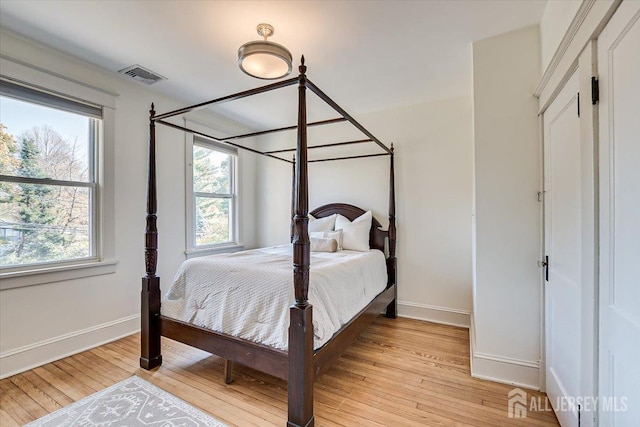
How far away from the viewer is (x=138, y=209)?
3.03 m

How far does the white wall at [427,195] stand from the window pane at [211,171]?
1.72 meters

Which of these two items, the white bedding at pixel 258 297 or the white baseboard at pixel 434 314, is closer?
the white bedding at pixel 258 297

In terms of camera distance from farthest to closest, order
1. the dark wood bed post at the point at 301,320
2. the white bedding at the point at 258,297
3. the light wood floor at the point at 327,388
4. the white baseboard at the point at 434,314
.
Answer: the white baseboard at the point at 434,314
the white bedding at the point at 258,297
the light wood floor at the point at 327,388
the dark wood bed post at the point at 301,320

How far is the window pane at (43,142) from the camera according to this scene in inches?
87.5

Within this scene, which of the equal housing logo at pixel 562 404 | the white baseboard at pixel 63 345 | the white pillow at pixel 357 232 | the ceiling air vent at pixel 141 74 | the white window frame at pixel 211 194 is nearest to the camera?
the equal housing logo at pixel 562 404

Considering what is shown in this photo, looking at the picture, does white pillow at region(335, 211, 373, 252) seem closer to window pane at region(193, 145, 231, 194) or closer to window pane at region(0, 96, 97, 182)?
window pane at region(193, 145, 231, 194)

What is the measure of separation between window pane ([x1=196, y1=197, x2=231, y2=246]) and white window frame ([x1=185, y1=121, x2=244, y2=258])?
0.24 feet

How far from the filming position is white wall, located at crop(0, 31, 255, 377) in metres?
2.24

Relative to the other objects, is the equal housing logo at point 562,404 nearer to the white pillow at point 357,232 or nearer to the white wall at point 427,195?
the white wall at point 427,195

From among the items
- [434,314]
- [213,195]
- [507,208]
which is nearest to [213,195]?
[213,195]

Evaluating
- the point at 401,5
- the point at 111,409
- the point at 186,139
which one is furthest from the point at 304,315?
the point at 186,139

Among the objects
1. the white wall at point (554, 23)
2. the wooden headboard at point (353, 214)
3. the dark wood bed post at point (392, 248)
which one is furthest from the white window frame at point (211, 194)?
the white wall at point (554, 23)

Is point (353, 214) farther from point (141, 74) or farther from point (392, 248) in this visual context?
point (141, 74)

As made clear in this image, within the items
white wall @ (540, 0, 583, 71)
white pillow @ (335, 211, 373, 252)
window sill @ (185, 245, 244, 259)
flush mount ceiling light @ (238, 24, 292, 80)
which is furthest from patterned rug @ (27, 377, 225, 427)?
white wall @ (540, 0, 583, 71)
